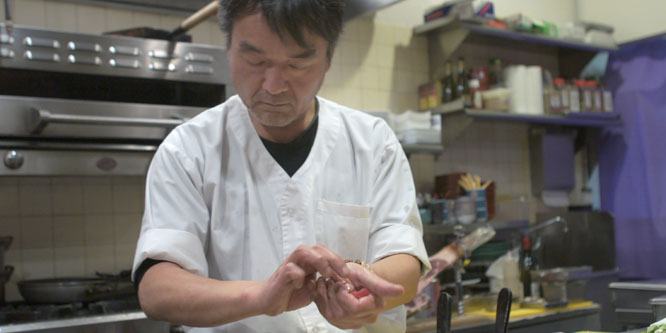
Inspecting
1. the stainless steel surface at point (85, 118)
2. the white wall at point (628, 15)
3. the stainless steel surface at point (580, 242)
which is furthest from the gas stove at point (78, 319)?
the white wall at point (628, 15)

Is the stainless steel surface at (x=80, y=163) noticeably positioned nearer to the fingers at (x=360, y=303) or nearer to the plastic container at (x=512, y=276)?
the fingers at (x=360, y=303)

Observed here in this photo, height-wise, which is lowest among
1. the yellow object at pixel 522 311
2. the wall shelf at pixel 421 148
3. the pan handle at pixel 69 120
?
the yellow object at pixel 522 311

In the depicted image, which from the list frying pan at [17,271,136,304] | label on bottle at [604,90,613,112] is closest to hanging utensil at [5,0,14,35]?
frying pan at [17,271,136,304]

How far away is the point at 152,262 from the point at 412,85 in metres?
2.78

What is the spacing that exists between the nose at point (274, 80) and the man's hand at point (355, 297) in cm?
39

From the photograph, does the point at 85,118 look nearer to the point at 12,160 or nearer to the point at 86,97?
the point at 12,160

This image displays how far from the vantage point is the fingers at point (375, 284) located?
3.05 ft

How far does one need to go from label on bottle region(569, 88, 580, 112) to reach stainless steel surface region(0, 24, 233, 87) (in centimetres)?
232

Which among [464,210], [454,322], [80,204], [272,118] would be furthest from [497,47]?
[272,118]

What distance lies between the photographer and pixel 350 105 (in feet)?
11.6

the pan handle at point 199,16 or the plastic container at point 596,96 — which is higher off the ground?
the pan handle at point 199,16

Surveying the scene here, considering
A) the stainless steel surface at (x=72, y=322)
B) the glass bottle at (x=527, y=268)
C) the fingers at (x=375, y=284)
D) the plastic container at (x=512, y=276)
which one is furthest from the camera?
the glass bottle at (x=527, y=268)

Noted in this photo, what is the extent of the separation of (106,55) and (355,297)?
70.2 inches

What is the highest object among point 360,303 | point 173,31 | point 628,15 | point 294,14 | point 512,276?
point 628,15
